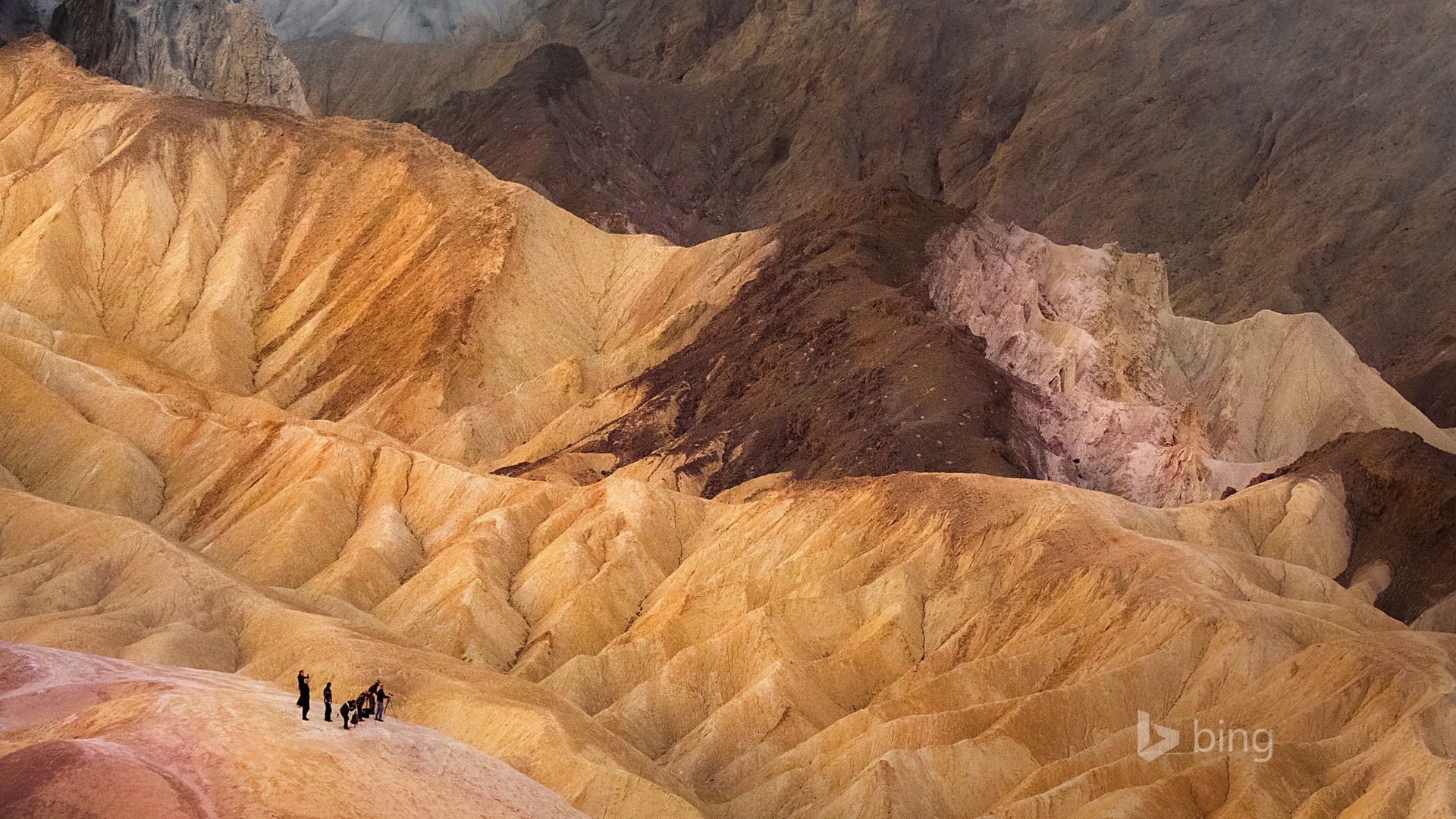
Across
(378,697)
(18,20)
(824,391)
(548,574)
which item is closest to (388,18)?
(18,20)

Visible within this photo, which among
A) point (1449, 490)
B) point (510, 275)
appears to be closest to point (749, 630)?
point (1449, 490)

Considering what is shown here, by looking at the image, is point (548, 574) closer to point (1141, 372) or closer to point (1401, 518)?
point (1401, 518)

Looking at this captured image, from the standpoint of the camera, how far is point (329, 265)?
4033 inches

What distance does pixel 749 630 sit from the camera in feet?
186

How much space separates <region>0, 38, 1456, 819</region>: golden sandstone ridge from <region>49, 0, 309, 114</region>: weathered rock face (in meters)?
16.7

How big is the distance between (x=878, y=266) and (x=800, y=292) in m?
4.70

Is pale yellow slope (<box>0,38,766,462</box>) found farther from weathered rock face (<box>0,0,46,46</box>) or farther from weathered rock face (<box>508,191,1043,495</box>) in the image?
weathered rock face (<box>0,0,46,46</box>)

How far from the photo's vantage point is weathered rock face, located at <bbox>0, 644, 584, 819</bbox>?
2911 cm

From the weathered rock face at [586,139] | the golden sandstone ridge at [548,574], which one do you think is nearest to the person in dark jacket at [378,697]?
the golden sandstone ridge at [548,574]

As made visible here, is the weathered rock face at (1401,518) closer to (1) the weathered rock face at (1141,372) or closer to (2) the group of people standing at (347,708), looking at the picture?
(1) the weathered rock face at (1141,372)

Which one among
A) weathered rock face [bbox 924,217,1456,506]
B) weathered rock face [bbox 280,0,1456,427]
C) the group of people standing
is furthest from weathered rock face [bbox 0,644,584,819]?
weathered rock face [bbox 280,0,1456,427]

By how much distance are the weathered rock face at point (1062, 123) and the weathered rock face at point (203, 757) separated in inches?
3421

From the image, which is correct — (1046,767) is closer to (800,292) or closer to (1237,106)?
(800,292)

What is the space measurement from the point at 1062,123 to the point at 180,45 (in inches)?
2773
